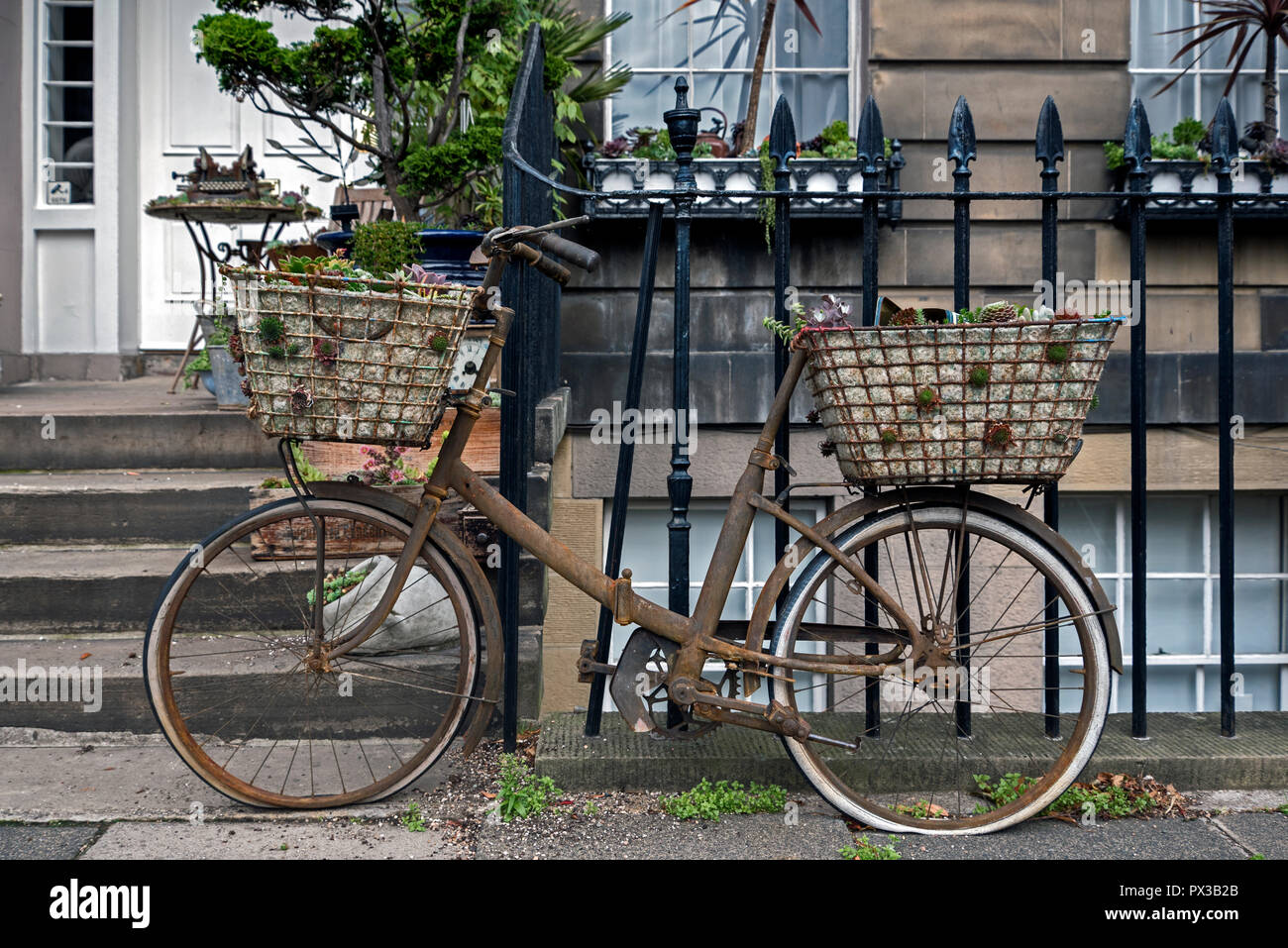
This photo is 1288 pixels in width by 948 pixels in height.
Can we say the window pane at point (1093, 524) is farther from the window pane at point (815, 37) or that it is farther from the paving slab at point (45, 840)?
the paving slab at point (45, 840)

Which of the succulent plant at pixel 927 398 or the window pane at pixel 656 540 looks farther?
the window pane at pixel 656 540

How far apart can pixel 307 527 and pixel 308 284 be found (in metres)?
1.63

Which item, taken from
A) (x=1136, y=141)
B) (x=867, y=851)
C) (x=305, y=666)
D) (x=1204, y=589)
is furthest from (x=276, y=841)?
(x=1204, y=589)

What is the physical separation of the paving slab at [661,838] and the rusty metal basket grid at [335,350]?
1052mm

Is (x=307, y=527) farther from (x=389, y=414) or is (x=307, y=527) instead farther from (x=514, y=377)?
(x=389, y=414)

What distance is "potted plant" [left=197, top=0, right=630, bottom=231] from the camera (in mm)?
4410

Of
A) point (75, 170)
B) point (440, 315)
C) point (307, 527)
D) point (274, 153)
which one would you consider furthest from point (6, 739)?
point (75, 170)

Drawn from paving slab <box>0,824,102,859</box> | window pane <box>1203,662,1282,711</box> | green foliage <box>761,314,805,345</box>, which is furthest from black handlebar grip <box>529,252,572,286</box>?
window pane <box>1203,662,1282,711</box>

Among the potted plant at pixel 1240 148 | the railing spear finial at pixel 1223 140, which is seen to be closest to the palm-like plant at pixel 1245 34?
the potted plant at pixel 1240 148

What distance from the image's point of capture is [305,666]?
2.85 metres

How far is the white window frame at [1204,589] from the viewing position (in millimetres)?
5617

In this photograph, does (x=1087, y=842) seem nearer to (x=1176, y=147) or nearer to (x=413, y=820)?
(x=413, y=820)

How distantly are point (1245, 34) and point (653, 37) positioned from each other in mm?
3052
